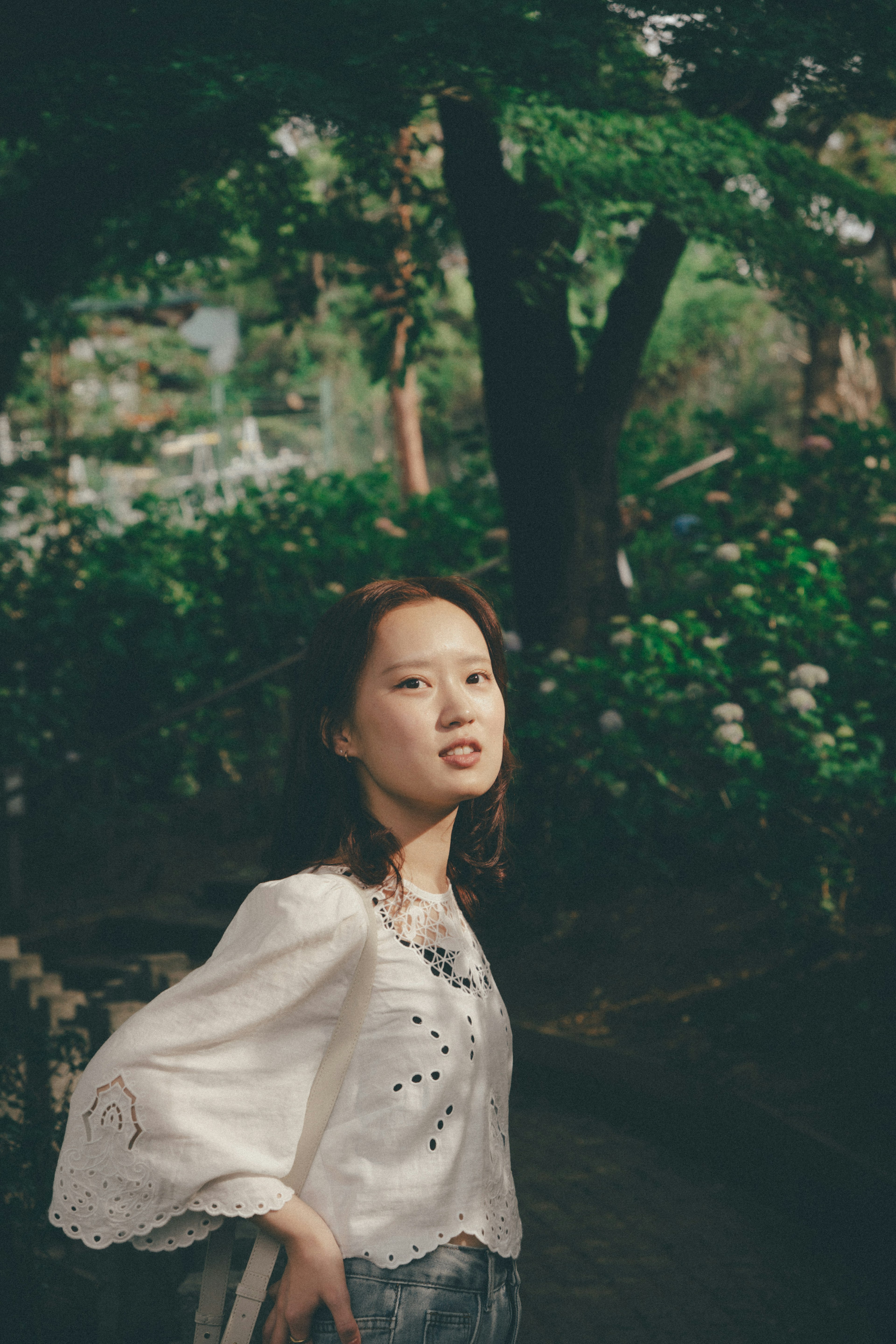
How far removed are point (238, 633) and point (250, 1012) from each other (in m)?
6.96

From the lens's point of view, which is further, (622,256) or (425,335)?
(622,256)

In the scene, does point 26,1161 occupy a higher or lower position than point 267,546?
lower

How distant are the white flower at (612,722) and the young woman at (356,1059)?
128 inches

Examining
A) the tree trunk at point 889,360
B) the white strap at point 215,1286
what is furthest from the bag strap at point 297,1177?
the tree trunk at point 889,360

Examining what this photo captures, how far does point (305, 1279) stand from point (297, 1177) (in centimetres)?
12

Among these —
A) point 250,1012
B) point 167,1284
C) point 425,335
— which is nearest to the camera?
point 250,1012

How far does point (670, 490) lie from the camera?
7.89m

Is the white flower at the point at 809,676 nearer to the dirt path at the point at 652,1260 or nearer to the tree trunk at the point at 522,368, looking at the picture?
the tree trunk at the point at 522,368

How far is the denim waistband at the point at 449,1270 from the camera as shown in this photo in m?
1.52

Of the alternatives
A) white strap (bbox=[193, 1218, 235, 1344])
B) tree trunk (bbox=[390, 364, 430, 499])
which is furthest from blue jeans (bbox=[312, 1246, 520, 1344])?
tree trunk (bbox=[390, 364, 430, 499])

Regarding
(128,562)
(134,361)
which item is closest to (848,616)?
(128,562)

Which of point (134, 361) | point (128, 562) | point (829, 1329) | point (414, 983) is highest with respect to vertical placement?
point (134, 361)

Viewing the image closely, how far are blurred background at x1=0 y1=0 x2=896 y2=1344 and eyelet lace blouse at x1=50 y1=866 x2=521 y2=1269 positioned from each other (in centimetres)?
36

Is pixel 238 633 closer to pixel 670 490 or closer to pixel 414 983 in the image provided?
pixel 670 490
